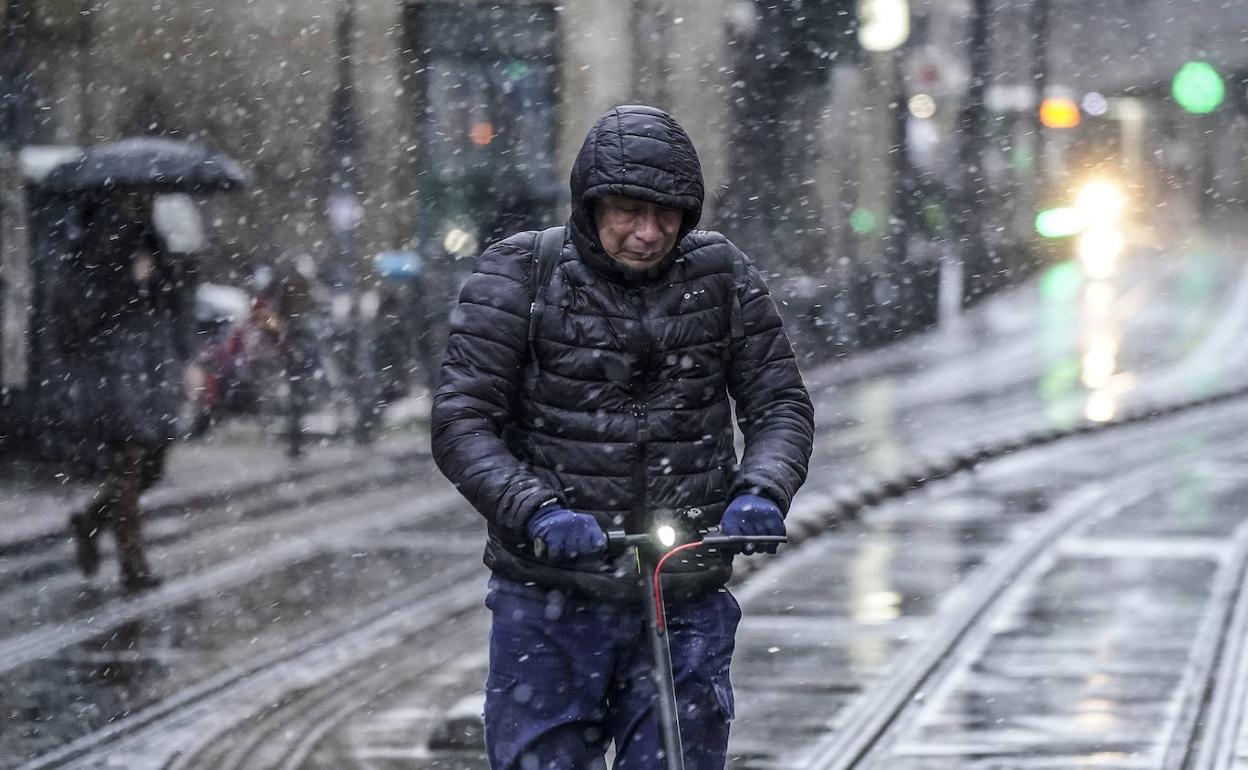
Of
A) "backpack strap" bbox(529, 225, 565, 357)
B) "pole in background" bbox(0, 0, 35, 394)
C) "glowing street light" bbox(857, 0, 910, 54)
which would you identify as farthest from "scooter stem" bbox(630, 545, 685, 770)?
"glowing street light" bbox(857, 0, 910, 54)

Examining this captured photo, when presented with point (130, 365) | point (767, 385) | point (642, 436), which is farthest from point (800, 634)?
point (642, 436)

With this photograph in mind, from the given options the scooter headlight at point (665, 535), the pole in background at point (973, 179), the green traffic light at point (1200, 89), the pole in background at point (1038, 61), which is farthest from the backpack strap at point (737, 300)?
the pole in background at point (1038, 61)

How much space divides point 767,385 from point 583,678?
0.62 m

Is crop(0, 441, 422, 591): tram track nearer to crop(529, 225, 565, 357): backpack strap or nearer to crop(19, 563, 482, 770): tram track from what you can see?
crop(19, 563, 482, 770): tram track

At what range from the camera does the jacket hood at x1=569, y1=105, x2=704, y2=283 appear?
3.39m

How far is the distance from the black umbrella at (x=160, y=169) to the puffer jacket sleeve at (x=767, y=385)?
9.04 meters

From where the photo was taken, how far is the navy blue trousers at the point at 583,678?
358 cm

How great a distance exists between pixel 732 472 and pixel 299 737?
3154 millimetres

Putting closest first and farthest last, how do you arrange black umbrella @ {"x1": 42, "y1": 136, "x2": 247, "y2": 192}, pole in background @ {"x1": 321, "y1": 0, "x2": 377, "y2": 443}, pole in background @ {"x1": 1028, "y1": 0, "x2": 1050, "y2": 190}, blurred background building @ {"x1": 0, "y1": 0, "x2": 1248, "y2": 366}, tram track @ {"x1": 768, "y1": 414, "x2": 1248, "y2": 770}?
tram track @ {"x1": 768, "y1": 414, "x2": 1248, "y2": 770}, black umbrella @ {"x1": 42, "y1": 136, "x2": 247, "y2": 192}, pole in background @ {"x1": 321, "y1": 0, "x2": 377, "y2": 443}, blurred background building @ {"x1": 0, "y1": 0, "x2": 1248, "y2": 366}, pole in background @ {"x1": 1028, "y1": 0, "x2": 1050, "y2": 190}

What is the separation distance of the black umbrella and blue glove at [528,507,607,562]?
9.31m

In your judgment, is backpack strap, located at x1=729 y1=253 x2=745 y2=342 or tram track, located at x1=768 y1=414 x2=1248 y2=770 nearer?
backpack strap, located at x1=729 y1=253 x2=745 y2=342

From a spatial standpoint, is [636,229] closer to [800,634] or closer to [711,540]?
[711,540]

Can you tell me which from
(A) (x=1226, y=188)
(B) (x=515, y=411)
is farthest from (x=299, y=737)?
(A) (x=1226, y=188)

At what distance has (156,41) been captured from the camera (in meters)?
18.3
